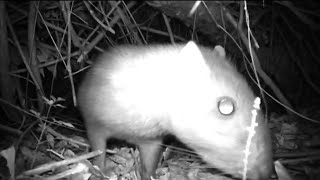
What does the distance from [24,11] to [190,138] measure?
1657mm

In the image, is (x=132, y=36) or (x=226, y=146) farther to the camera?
(x=132, y=36)

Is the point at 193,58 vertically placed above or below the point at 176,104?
above

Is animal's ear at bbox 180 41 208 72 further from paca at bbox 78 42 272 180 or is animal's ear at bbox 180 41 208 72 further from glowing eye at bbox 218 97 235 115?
glowing eye at bbox 218 97 235 115

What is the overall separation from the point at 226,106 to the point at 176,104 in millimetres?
346

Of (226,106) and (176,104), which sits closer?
(226,106)

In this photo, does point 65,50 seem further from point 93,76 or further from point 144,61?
point 144,61

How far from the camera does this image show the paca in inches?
101

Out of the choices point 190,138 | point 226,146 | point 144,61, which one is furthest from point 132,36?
point 226,146

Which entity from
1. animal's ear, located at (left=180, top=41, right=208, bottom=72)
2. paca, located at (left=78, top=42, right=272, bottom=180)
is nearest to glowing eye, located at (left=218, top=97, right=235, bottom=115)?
paca, located at (left=78, top=42, right=272, bottom=180)

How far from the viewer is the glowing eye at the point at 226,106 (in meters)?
2.55

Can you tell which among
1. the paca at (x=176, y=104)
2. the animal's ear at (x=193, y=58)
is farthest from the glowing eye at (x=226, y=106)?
the animal's ear at (x=193, y=58)

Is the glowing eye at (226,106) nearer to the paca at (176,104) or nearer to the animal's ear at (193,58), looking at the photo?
the paca at (176,104)

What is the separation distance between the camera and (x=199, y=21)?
3260 millimetres

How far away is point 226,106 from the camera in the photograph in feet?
8.35
